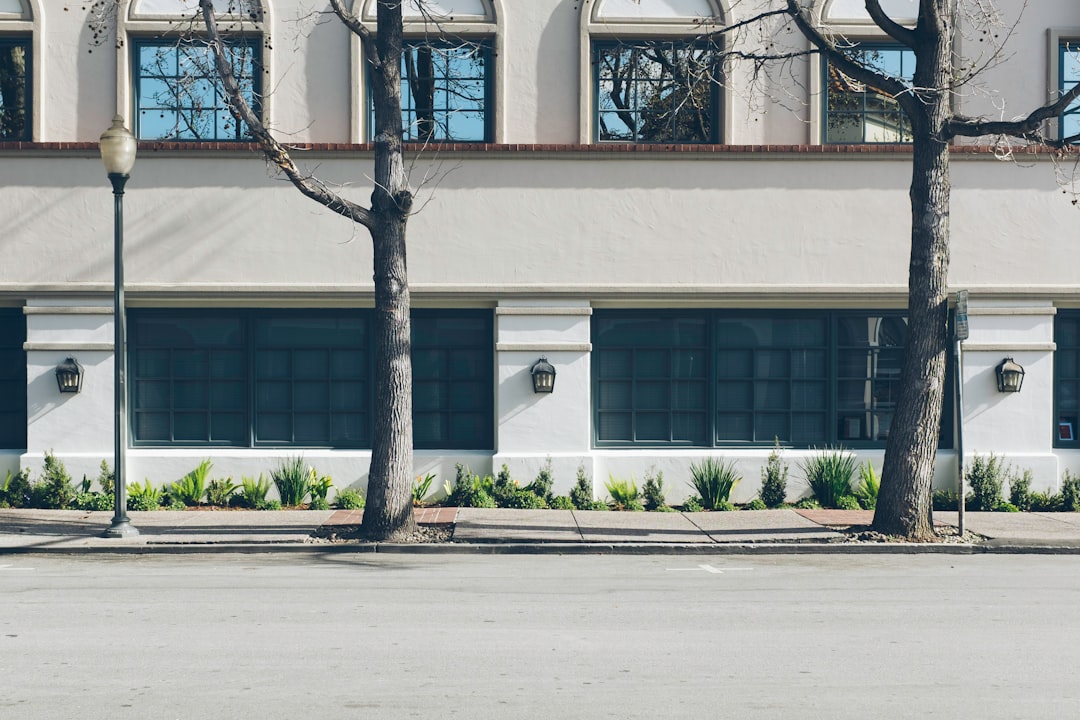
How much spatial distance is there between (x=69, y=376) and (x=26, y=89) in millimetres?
3955

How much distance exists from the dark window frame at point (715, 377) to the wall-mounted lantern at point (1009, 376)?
66 centimetres

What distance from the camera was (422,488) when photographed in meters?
15.7

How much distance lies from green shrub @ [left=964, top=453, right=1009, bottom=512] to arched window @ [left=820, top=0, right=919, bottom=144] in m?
4.61

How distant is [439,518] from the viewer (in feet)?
47.0

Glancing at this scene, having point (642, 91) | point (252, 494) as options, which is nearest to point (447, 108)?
point (642, 91)

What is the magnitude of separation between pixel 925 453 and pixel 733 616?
199 inches

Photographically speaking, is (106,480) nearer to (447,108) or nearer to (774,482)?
(447,108)

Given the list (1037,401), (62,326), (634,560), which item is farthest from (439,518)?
(1037,401)

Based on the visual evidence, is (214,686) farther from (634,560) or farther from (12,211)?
(12,211)

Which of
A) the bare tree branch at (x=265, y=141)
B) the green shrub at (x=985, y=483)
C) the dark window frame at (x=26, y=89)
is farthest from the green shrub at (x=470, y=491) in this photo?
the dark window frame at (x=26, y=89)

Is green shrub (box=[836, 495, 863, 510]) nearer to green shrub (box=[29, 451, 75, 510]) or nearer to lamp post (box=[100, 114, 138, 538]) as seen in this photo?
lamp post (box=[100, 114, 138, 538])

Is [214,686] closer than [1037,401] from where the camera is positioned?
Yes

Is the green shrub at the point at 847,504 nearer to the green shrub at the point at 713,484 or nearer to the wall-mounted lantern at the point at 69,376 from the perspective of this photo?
the green shrub at the point at 713,484

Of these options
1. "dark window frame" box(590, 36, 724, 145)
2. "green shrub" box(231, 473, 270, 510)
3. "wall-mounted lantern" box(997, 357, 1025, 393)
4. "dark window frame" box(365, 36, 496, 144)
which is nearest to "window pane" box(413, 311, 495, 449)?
"green shrub" box(231, 473, 270, 510)
